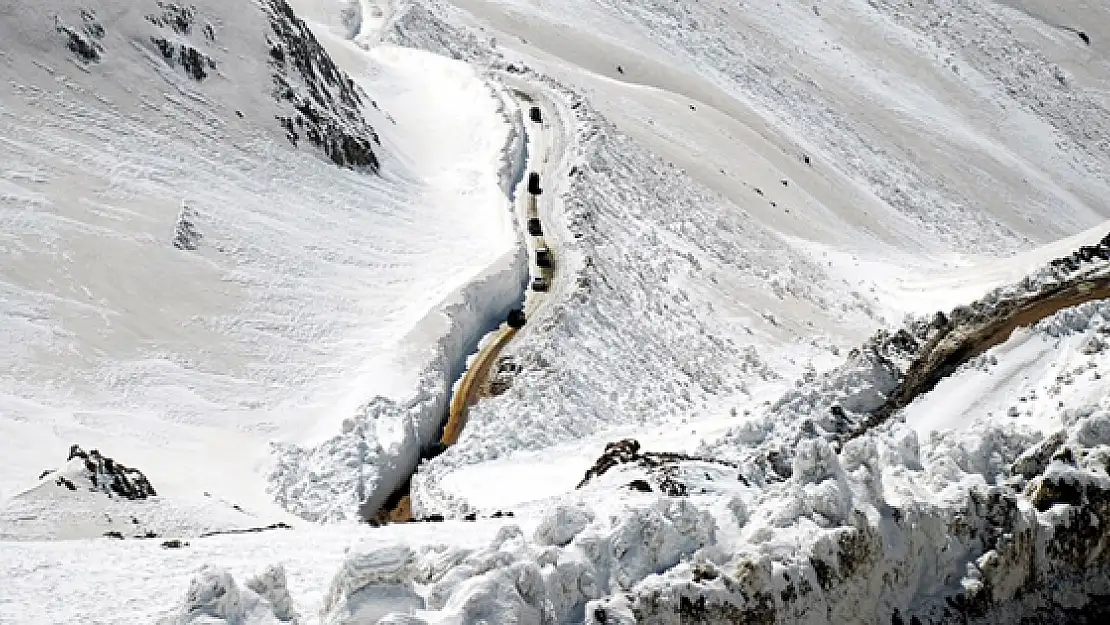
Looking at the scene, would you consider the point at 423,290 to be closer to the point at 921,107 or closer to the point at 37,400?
the point at 37,400

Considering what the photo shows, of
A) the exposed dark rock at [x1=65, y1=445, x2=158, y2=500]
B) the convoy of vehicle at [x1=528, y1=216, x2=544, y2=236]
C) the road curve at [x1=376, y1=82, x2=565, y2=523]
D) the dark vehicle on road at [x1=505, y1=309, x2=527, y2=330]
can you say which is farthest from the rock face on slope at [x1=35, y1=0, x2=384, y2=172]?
the exposed dark rock at [x1=65, y1=445, x2=158, y2=500]

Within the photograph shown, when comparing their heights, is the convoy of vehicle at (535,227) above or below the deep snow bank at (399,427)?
above

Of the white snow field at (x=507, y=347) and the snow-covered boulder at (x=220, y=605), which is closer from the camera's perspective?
the snow-covered boulder at (x=220, y=605)

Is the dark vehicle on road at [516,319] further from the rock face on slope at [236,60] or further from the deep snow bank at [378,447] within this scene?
the rock face on slope at [236,60]

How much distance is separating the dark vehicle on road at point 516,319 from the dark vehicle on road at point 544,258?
4157mm

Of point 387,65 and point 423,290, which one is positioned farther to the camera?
point 387,65

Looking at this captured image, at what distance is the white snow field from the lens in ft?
45.1

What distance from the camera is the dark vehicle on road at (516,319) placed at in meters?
38.5

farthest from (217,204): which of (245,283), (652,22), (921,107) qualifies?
(921,107)

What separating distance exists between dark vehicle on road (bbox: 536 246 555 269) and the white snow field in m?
0.54

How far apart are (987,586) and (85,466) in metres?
13.1

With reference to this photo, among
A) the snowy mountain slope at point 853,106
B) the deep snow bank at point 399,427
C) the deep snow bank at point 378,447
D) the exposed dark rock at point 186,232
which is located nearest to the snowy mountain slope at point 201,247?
the exposed dark rock at point 186,232

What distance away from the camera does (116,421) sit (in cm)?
2711

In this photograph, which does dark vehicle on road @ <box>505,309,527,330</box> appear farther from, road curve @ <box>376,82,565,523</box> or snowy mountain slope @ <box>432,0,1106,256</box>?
snowy mountain slope @ <box>432,0,1106,256</box>
